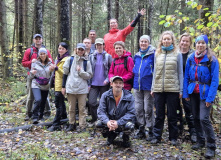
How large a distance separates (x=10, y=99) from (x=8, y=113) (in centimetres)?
207

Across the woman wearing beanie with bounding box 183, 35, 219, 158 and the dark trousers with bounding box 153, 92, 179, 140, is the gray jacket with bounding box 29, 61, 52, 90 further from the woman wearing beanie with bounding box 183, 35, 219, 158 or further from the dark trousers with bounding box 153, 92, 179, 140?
the woman wearing beanie with bounding box 183, 35, 219, 158

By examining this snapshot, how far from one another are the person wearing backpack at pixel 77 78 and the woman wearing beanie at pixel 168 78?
2.00 metres

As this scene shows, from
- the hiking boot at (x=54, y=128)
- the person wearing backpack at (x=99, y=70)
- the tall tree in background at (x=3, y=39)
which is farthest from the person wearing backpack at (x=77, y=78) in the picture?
the tall tree in background at (x=3, y=39)

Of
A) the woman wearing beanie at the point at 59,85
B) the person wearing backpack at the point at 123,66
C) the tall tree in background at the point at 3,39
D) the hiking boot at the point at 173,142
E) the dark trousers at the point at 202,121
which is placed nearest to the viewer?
the dark trousers at the point at 202,121

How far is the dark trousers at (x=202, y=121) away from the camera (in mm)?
4387

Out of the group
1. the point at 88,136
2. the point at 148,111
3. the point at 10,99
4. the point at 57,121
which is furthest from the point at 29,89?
the point at 148,111

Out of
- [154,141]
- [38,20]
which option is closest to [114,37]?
[154,141]

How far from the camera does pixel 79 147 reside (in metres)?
4.88

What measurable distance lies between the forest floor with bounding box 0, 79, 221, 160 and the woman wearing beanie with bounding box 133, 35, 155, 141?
0.59 metres

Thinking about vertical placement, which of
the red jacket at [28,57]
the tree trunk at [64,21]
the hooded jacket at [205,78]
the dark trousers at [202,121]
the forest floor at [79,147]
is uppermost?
the tree trunk at [64,21]

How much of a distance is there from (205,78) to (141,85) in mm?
1547

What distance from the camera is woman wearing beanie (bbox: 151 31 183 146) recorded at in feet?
15.8

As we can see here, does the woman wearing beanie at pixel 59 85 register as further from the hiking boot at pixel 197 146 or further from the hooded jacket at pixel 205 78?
the hiking boot at pixel 197 146

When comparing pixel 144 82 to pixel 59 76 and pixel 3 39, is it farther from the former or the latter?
pixel 3 39
